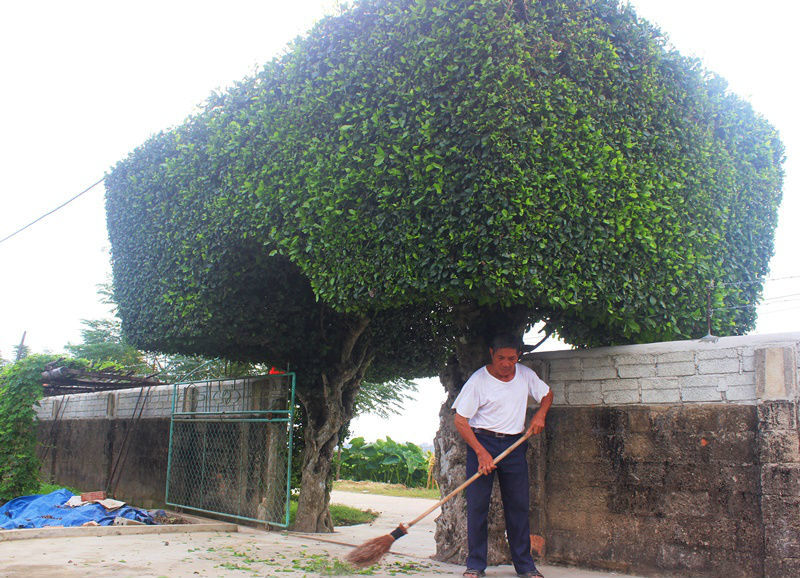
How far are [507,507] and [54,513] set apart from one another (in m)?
6.72

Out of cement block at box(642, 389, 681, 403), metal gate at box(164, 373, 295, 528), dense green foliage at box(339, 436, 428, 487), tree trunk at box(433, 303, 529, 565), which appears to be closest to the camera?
cement block at box(642, 389, 681, 403)

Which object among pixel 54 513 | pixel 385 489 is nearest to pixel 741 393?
pixel 54 513

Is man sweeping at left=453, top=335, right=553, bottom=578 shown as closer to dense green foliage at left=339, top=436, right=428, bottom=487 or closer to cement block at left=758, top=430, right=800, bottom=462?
cement block at left=758, top=430, right=800, bottom=462

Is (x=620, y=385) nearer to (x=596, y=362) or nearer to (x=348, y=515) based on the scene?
(x=596, y=362)

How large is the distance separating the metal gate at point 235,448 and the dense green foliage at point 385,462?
9727 mm

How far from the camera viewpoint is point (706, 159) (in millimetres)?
6230

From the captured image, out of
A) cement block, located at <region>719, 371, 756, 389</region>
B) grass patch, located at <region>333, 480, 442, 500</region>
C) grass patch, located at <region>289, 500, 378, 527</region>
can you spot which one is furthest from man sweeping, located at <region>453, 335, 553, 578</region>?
grass patch, located at <region>333, 480, 442, 500</region>

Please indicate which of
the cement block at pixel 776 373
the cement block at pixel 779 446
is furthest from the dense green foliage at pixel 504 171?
the cement block at pixel 779 446

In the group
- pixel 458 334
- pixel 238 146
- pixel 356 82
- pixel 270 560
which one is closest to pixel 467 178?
pixel 356 82

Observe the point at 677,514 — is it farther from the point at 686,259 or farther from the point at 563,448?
the point at 686,259

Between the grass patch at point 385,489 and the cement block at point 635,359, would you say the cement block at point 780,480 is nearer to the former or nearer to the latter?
the cement block at point 635,359

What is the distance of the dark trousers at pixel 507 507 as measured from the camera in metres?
5.35

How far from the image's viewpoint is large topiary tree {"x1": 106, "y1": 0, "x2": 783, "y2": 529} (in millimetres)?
5293

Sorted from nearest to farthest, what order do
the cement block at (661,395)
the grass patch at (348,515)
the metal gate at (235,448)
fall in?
the cement block at (661,395) < the metal gate at (235,448) < the grass patch at (348,515)
